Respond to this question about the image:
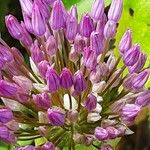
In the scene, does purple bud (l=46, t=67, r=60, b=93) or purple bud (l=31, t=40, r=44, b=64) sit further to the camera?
purple bud (l=31, t=40, r=44, b=64)

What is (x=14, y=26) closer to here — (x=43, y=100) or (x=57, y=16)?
(x=57, y=16)

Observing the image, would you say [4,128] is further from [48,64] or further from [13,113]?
[48,64]

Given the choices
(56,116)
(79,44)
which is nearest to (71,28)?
(79,44)

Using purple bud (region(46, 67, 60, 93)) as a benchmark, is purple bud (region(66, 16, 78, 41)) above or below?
above

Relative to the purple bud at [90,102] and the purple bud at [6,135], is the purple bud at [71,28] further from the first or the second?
the purple bud at [6,135]

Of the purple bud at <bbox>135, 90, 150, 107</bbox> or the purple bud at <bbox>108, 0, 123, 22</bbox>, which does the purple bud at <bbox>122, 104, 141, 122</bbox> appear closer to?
the purple bud at <bbox>135, 90, 150, 107</bbox>

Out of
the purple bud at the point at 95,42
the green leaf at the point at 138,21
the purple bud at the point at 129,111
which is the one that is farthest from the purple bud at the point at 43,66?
the green leaf at the point at 138,21

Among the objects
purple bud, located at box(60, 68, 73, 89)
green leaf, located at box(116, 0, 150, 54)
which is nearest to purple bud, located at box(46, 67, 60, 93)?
purple bud, located at box(60, 68, 73, 89)

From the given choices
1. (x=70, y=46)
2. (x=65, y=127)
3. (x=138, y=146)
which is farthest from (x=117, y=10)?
(x=138, y=146)
